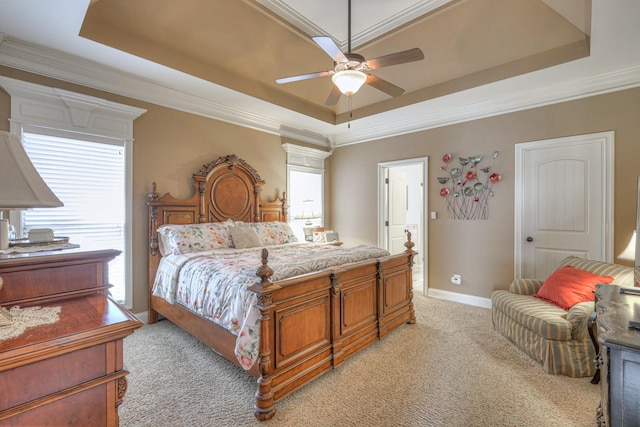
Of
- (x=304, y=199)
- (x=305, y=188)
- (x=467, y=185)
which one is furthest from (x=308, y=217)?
(x=467, y=185)

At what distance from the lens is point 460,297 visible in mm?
4238

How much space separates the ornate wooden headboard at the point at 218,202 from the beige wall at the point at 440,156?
13cm

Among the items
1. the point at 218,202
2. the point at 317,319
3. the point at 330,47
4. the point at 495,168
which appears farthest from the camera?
the point at 218,202

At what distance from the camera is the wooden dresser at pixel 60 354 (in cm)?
81

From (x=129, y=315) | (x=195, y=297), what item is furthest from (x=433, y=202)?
(x=129, y=315)

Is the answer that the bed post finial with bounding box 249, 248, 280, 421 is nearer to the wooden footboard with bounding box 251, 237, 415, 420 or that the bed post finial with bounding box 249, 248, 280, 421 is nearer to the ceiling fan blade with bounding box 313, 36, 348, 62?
the wooden footboard with bounding box 251, 237, 415, 420

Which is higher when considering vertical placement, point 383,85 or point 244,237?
point 383,85

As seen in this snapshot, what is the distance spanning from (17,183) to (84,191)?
2583 millimetres

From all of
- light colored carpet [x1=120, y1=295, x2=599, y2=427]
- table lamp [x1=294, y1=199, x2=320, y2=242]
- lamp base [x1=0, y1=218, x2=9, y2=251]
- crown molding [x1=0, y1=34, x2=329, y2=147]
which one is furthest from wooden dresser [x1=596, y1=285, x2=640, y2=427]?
table lamp [x1=294, y1=199, x2=320, y2=242]

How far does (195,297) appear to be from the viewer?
2.54 meters

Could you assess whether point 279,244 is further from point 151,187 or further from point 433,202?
point 433,202

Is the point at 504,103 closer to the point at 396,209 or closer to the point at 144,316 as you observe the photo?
the point at 396,209

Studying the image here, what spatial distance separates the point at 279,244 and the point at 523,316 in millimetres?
2831

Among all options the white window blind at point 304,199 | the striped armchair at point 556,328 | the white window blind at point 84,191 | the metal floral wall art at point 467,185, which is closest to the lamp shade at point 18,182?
the white window blind at point 84,191
